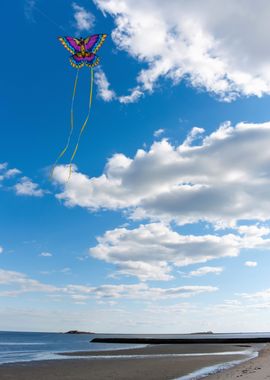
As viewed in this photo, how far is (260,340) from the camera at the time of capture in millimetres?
103375

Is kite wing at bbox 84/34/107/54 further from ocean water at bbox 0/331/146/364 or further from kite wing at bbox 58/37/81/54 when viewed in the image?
ocean water at bbox 0/331/146/364

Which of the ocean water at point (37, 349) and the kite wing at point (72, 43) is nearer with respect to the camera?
the kite wing at point (72, 43)

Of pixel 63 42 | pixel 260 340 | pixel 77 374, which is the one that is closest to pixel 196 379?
pixel 77 374

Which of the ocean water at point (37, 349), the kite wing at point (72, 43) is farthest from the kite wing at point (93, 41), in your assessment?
the ocean water at point (37, 349)

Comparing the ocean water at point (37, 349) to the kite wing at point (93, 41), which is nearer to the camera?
Result: the kite wing at point (93, 41)

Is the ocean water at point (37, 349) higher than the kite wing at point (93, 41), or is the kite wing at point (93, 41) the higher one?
the kite wing at point (93, 41)

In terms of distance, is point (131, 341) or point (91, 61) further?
point (131, 341)

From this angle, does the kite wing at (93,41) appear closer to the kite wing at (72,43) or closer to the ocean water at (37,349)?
the kite wing at (72,43)

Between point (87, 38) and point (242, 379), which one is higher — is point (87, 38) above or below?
above

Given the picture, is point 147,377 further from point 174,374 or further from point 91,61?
point 91,61

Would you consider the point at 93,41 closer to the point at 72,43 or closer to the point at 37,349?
the point at 72,43

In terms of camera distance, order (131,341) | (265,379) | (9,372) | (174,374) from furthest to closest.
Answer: (131,341) < (9,372) < (174,374) < (265,379)

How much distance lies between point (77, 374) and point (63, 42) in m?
19.1

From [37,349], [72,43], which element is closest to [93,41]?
[72,43]
